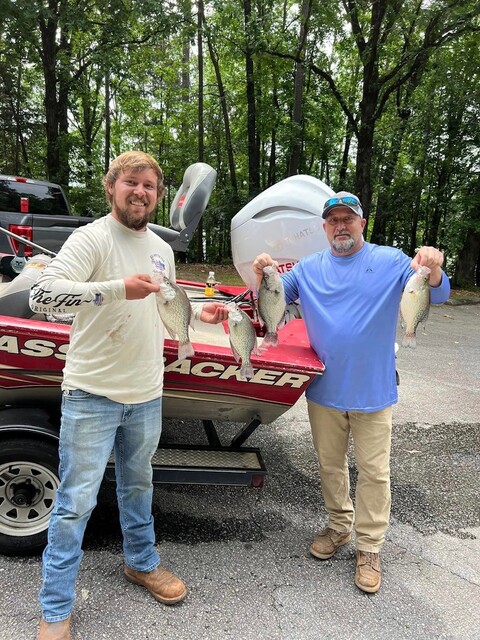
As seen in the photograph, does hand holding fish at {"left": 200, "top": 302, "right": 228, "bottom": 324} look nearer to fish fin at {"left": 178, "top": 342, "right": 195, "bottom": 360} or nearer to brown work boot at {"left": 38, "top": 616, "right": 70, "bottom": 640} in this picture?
fish fin at {"left": 178, "top": 342, "right": 195, "bottom": 360}

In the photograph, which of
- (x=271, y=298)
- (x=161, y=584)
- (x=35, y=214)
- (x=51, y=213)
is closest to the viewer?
(x=271, y=298)

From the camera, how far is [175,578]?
7.45 feet

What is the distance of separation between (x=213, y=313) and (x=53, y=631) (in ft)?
4.69

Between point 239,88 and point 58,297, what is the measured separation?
1857 cm

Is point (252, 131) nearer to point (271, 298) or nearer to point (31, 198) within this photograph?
point (31, 198)

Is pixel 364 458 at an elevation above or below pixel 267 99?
below

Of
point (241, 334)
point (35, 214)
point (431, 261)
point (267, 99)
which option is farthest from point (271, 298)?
point (267, 99)

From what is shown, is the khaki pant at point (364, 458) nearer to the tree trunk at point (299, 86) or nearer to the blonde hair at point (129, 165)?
the blonde hair at point (129, 165)

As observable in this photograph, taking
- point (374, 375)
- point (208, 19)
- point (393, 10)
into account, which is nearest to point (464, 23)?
point (393, 10)

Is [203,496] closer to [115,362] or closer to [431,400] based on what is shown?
[115,362]

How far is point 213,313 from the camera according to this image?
2104mm

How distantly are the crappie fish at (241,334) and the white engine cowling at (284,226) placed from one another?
4.50 ft

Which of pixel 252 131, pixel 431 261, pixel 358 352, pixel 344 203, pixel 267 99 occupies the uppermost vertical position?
pixel 267 99

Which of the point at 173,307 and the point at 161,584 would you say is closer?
the point at 173,307
